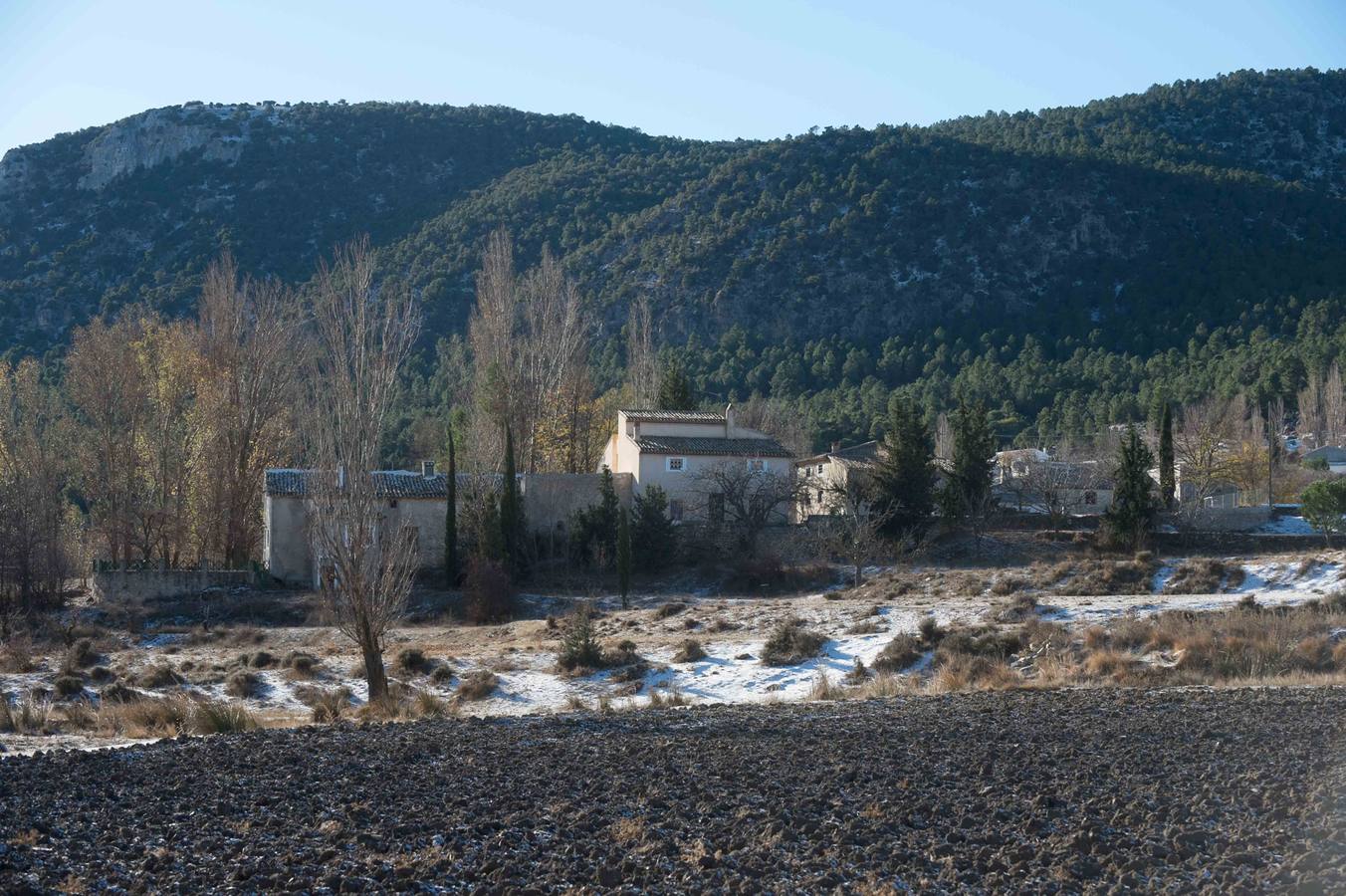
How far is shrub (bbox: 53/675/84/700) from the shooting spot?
2412 centimetres

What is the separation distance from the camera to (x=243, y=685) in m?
25.3

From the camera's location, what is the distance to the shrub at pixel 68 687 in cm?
2412

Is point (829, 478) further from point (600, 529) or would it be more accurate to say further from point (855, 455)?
point (600, 529)

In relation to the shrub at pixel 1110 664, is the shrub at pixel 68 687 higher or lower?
lower

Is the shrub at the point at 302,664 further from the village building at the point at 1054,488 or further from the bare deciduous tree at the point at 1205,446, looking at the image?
the bare deciduous tree at the point at 1205,446

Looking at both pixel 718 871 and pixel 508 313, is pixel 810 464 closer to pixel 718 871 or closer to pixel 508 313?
pixel 508 313

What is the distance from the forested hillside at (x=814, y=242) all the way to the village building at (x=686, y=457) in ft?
92.4

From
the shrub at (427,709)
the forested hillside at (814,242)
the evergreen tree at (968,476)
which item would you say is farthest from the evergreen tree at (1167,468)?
the shrub at (427,709)

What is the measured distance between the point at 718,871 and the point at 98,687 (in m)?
20.0

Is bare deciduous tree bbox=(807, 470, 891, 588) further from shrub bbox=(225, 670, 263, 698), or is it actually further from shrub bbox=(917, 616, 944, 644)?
shrub bbox=(225, 670, 263, 698)

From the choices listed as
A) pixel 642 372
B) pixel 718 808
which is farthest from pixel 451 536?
pixel 718 808

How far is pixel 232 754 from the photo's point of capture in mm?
13727

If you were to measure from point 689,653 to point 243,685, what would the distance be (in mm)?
8865

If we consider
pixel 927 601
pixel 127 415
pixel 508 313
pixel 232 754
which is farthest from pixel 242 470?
pixel 232 754
